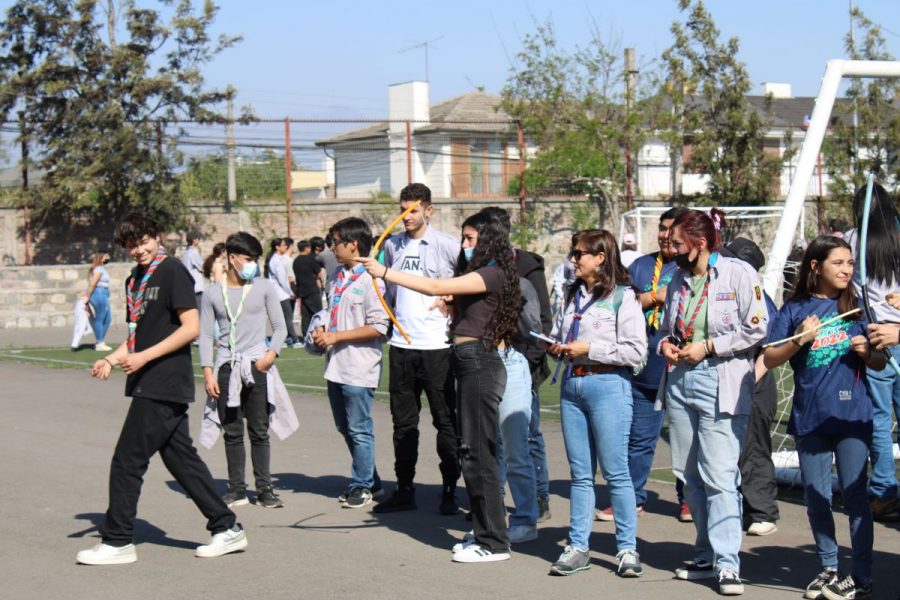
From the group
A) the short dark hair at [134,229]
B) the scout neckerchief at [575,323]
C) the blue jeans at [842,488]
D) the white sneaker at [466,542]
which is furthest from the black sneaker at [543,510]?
the short dark hair at [134,229]

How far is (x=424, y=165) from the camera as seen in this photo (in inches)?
1313

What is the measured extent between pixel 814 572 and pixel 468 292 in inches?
95.3

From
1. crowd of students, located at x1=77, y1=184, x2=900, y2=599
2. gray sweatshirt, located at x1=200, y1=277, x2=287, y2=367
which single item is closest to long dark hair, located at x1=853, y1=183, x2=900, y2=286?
crowd of students, located at x1=77, y1=184, x2=900, y2=599

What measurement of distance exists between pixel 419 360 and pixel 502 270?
1552mm

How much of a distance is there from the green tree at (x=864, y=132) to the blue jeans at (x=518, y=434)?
70.5 ft

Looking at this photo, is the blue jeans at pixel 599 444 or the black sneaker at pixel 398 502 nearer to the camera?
the blue jeans at pixel 599 444

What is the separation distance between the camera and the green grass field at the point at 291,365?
14.2m

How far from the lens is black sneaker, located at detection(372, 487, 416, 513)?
27.5 ft

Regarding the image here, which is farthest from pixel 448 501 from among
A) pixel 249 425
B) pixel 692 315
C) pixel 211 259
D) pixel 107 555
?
pixel 211 259

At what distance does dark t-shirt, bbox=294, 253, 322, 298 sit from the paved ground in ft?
32.0

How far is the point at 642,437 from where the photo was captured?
798 centimetres

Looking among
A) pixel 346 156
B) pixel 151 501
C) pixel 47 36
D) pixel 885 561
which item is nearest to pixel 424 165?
pixel 346 156

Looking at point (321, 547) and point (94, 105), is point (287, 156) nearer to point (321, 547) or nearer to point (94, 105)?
point (94, 105)

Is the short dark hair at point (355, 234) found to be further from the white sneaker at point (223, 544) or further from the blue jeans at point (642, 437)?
the white sneaker at point (223, 544)
